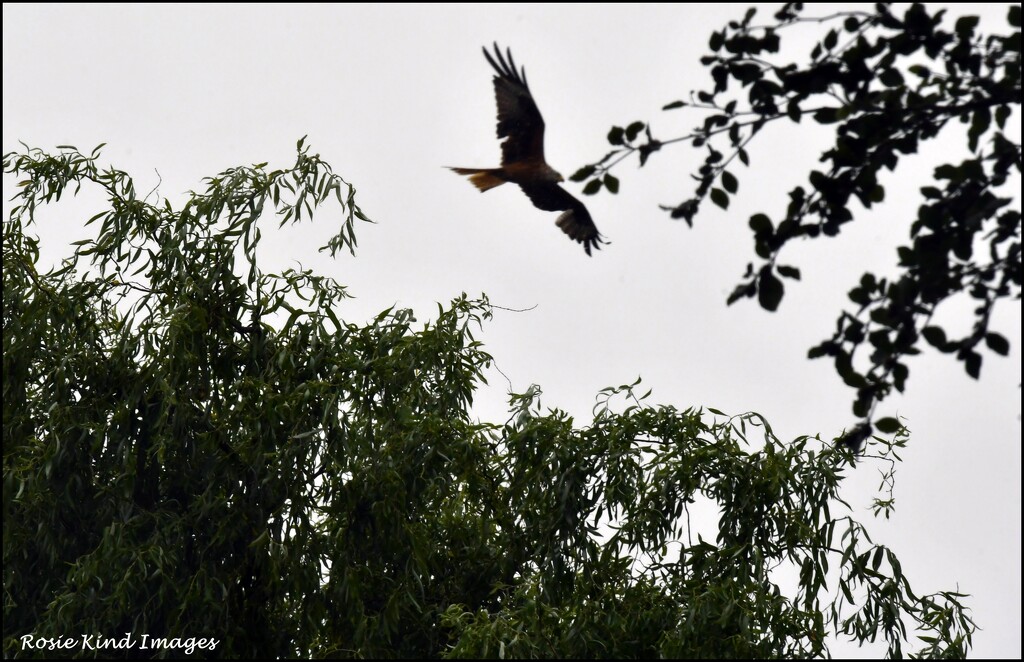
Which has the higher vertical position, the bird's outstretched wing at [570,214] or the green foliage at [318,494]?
the bird's outstretched wing at [570,214]

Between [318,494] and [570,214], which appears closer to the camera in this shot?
[318,494]

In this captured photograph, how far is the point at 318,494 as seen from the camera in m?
5.23

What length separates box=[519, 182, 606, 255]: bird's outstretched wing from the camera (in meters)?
6.62

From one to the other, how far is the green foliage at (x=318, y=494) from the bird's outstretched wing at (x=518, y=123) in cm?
123

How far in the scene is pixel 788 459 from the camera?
5.39 metres

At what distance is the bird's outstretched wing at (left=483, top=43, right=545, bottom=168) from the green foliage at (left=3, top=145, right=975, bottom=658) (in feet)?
4.02

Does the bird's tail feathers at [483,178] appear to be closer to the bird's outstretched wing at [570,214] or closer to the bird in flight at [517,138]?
the bird in flight at [517,138]

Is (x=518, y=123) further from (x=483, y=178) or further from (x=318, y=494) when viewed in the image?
(x=318, y=494)

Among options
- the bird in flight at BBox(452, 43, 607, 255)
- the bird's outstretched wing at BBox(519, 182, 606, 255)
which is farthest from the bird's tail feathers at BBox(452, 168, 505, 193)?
the bird's outstretched wing at BBox(519, 182, 606, 255)

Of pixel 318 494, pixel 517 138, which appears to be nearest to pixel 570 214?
pixel 517 138

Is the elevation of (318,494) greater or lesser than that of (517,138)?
lesser

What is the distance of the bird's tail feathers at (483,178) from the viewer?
6082mm

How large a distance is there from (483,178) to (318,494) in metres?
1.97

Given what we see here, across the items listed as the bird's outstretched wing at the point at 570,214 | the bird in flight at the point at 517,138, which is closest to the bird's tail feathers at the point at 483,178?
the bird in flight at the point at 517,138
